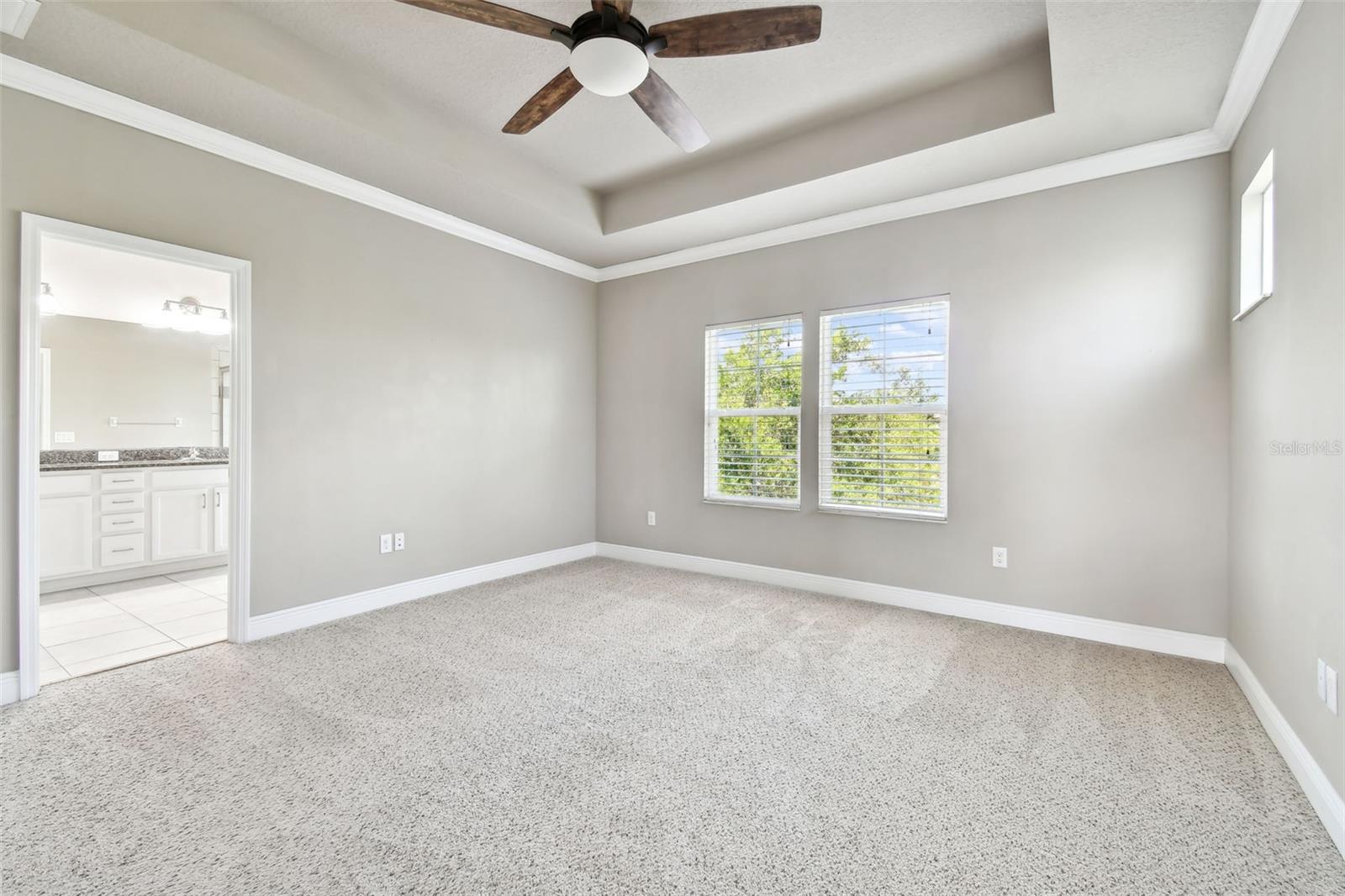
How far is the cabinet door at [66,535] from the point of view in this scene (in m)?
4.04

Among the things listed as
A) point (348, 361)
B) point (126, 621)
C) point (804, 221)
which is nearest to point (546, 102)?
point (348, 361)

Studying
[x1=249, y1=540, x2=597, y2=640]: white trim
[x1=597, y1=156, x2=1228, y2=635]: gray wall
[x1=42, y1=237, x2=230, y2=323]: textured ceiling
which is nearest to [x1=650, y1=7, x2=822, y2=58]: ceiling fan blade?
[x1=597, y1=156, x2=1228, y2=635]: gray wall

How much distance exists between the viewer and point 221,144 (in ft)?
9.71

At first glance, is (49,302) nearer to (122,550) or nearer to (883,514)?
(122,550)

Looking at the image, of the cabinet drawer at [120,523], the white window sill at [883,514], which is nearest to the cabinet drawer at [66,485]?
the cabinet drawer at [120,523]

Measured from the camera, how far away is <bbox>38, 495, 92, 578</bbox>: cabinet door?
4.04 metres

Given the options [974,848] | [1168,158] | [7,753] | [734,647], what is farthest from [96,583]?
[1168,158]

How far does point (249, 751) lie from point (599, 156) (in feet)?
11.8

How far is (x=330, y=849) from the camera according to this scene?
61.6 inches

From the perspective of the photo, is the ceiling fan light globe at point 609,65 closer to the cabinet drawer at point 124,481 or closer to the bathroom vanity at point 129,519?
the bathroom vanity at point 129,519

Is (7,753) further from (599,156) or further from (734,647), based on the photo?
(599,156)

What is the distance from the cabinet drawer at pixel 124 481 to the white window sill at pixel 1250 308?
22.6ft

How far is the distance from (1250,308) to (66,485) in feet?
23.3

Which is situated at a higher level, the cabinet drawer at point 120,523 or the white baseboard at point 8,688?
the cabinet drawer at point 120,523
